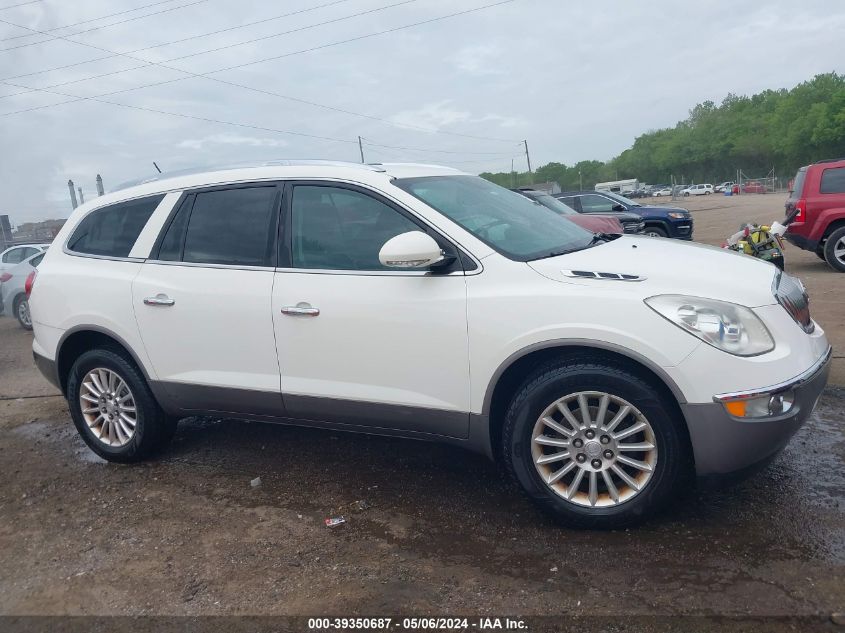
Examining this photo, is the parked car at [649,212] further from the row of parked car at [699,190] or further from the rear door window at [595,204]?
the row of parked car at [699,190]

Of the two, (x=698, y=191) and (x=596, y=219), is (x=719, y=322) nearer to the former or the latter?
(x=596, y=219)

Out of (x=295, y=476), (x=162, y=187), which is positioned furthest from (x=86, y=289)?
(x=295, y=476)

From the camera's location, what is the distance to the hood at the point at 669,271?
3.31 metres

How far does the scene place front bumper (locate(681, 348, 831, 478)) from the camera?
3123 millimetres

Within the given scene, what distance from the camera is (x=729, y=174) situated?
8762cm

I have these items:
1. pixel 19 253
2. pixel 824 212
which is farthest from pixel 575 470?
pixel 19 253

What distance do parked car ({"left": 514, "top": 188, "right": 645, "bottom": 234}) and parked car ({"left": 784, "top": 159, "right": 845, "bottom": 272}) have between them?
2885 mm

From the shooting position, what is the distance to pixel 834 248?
11.1 meters

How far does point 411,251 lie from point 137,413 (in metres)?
2.40

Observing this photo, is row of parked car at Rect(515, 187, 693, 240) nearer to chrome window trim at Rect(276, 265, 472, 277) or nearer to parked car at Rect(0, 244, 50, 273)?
parked car at Rect(0, 244, 50, 273)

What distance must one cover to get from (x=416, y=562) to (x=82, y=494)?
93.9 inches

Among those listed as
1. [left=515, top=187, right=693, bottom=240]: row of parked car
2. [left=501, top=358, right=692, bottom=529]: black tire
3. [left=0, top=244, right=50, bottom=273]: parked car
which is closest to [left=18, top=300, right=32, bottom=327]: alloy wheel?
[left=0, top=244, right=50, bottom=273]: parked car

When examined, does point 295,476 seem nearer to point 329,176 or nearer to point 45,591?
point 45,591

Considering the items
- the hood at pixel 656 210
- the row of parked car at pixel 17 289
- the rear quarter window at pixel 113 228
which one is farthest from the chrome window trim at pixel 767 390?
the hood at pixel 656 210
